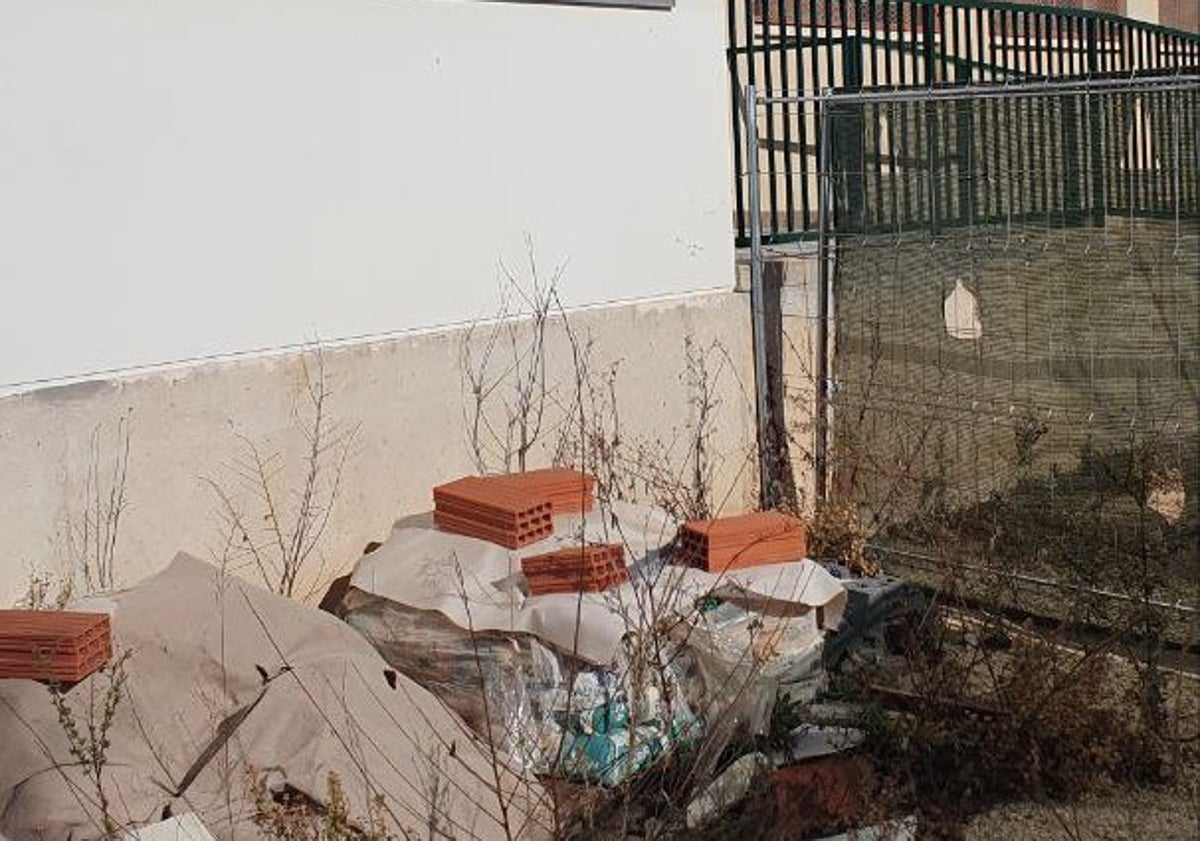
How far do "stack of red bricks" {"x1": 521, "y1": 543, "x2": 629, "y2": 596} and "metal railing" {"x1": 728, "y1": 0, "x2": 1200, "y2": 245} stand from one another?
2485mm

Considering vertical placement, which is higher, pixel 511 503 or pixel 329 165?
pixel 329 165

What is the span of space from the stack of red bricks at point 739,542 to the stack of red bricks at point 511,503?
42 cm

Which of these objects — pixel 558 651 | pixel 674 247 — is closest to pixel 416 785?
pixel 558 651

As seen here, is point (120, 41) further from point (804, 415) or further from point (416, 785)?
point (804, 415)

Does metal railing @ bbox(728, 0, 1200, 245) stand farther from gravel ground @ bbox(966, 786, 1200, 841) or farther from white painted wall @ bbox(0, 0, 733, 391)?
gravel ground @ bbox(966, 786, 1200, 841)

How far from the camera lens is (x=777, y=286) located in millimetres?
8461

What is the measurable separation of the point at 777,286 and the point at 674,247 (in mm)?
661

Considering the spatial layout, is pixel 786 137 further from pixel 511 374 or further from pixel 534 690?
pixel 534 690

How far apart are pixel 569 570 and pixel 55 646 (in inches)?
66.6

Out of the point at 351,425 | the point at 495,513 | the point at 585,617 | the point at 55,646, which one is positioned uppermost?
the point at 351,425

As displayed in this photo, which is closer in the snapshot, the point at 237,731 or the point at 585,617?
Result: the point at 237,731

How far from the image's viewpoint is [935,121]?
7461 millimetres

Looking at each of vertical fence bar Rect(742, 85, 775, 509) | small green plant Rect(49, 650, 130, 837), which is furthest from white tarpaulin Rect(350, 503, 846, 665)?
vertical fence bar Rect(742, 85, 775, 509)

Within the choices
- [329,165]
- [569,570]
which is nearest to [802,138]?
[329,165]
